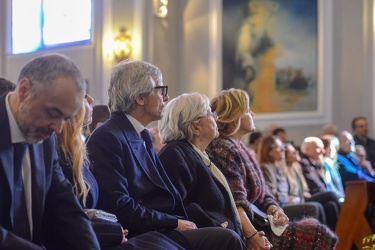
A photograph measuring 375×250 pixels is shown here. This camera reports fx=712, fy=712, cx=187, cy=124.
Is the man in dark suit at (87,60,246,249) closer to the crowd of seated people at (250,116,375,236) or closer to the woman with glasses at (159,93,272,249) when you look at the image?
the woman with glasses at (159,93,272,249)

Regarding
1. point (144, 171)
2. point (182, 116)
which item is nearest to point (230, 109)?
point (182, 116)

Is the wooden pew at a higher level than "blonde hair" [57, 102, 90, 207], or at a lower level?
lower

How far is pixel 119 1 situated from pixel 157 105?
26.0ft

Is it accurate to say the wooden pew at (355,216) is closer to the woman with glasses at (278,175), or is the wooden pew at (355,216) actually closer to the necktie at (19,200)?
the woman with glasses at (278,175)

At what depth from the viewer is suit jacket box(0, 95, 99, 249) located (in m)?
2.22

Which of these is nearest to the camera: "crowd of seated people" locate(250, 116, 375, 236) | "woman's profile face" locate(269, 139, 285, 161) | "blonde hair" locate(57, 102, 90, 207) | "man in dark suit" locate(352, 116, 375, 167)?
"blonde hair" locate(57, 102, 90, 207)

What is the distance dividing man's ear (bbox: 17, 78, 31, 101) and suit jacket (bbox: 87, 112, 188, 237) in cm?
105

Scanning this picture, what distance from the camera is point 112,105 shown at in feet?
11.5

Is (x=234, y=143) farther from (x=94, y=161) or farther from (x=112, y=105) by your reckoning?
Answer: (x=94, y=161)

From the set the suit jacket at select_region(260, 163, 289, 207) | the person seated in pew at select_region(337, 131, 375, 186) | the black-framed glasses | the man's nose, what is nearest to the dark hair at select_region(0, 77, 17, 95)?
the man's nose

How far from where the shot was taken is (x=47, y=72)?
2148 mm

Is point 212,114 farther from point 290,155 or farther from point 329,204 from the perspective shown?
point 329,204

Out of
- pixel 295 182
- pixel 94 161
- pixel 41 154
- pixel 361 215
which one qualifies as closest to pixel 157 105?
pixel 94 161

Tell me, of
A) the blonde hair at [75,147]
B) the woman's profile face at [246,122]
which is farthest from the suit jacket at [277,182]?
the blonde hair at [75,147]
